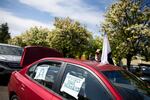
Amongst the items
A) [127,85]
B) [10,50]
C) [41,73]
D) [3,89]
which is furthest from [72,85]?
[10,50]

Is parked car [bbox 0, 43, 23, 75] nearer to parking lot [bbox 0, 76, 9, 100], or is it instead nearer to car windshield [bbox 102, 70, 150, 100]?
parking lot [bbox 0, 76, 9, 100]

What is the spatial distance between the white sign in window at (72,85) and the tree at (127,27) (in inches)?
1270

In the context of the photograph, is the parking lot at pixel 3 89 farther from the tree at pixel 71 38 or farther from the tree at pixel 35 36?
the tree at pixel 35 36

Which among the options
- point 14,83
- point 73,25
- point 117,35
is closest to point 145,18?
point 117,35

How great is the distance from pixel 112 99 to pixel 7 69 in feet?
25.5

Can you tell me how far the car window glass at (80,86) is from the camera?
13.7 feet

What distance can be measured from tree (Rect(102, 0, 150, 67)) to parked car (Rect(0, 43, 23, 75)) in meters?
25.1

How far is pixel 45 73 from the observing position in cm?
540

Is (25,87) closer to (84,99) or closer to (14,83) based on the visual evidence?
(14,83)

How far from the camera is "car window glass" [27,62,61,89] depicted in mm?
5039

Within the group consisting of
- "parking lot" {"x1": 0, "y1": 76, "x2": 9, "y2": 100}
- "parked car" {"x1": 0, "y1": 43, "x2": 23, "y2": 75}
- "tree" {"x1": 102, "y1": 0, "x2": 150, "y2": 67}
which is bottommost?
"parking lot" {"x1": 0, "y1": 76, "x2": 9, "y2": 100}

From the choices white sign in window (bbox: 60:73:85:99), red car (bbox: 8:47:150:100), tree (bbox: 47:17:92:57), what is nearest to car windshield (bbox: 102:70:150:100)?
red car (bbox: 8:47:150:100)

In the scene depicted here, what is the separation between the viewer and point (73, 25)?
62500mm

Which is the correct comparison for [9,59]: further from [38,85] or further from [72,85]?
[72,85]
